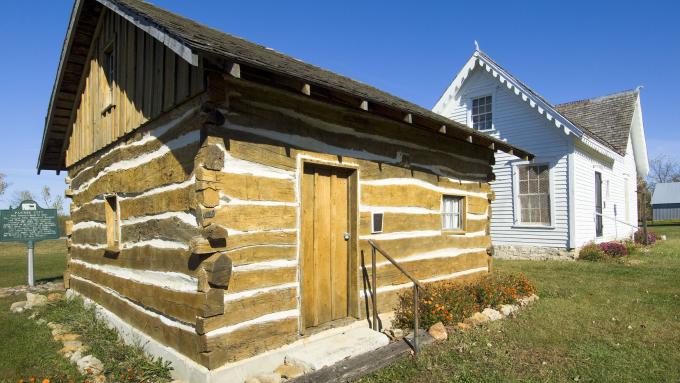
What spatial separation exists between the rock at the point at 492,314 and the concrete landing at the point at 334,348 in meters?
2.18

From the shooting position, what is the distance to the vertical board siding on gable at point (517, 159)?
1414 centimetres

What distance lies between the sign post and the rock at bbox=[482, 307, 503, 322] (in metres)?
11.6

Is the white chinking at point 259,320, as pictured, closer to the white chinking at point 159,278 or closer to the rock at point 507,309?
the white chinking at point 159,278

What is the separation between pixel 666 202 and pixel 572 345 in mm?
57552

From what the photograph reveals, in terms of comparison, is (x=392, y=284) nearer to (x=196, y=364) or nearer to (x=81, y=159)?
(x=196, y=364)

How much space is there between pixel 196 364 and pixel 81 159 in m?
6.50

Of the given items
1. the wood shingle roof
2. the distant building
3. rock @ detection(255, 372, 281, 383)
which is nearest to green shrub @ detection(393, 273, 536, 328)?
rock @ detection(255, 372, 281, 383)

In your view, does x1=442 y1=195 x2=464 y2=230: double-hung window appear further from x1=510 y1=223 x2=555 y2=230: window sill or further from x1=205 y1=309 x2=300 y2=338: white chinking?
x1=510 y1=223 x2=555 y2=230: window sill

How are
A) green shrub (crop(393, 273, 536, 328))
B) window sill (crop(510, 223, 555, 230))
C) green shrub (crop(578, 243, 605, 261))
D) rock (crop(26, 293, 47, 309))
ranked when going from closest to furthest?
green shrub (crop(393, 273, 536, 328)) → rock (crop(26, 293, 47, 309)) → green shrub (crop(578, 243, 605, 261)) → window sill (crop(510, 223, 555, 230))

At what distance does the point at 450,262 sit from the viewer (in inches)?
327

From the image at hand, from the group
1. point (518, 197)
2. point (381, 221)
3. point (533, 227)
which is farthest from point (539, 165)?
point (381, 221)

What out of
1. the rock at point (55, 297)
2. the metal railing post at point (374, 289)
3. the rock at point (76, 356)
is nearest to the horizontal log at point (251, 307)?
the metal railing post at point (374, 289)

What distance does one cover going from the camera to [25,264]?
17406 mm

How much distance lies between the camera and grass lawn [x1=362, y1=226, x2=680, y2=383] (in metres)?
4.87
